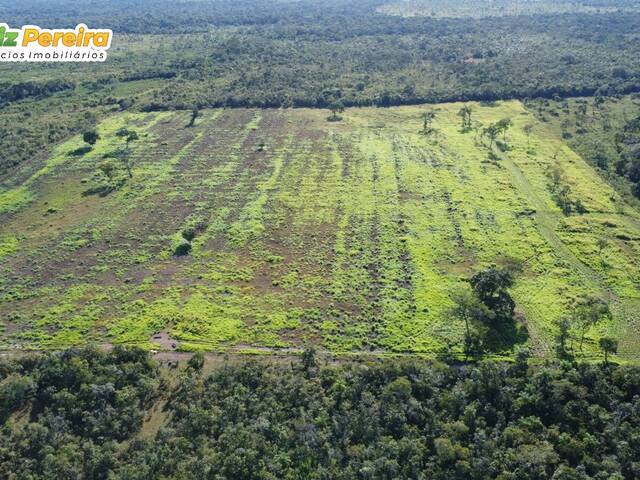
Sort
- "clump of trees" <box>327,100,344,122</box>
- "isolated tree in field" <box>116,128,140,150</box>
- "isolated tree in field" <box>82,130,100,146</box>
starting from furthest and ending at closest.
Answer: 1. "clump of trees" <box>327,100,344,122</box>
2. "isolated tree in field" <box>116,128,140,150</box>
3. "isolated tree in field" <box>82,130,100,146</box>

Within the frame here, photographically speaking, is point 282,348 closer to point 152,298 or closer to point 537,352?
point 152,298

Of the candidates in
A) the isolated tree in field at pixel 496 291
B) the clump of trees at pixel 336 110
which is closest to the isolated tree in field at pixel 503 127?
the clump of trees at pixel 336 110

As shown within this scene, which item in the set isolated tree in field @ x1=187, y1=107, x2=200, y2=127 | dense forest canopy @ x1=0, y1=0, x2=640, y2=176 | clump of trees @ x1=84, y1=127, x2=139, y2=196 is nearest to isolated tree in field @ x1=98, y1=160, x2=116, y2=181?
clump of trees @ x1=84, y1=127, x2=139, y2=196

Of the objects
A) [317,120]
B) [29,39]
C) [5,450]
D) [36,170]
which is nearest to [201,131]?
[317,120]

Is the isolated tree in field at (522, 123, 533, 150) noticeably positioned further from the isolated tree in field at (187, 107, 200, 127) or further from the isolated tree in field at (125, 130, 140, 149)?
the isolated tree in field at (125, 130, 140, 149)

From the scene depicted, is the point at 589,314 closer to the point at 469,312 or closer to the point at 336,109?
the point at 469,312

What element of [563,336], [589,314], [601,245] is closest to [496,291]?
[563,336]

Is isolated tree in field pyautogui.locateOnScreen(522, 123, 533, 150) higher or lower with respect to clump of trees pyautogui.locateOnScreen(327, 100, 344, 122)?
lower
